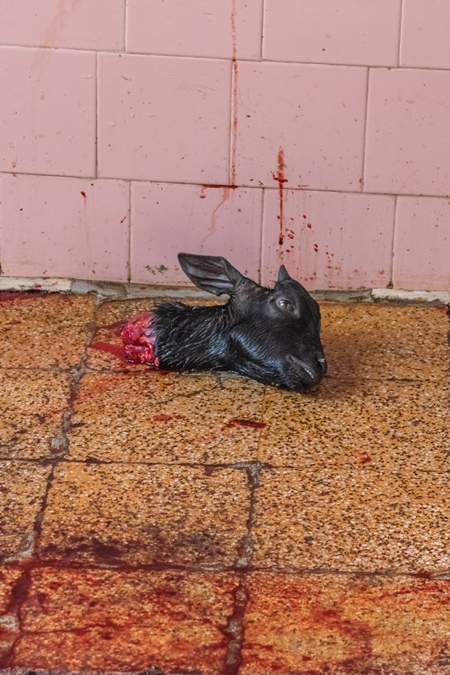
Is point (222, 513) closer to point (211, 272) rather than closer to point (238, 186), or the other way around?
point (211, 272)

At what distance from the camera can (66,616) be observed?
2521mm

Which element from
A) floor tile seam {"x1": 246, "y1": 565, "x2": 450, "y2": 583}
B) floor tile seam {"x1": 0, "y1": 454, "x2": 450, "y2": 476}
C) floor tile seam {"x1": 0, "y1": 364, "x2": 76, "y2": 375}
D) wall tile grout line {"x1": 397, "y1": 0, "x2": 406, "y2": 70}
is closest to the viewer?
floor tile seam {"x1": 246, "y1": 565, "x2": 450, "y2": 583}

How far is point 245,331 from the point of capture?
3.71 m

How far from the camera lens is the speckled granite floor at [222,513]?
96.4 inches

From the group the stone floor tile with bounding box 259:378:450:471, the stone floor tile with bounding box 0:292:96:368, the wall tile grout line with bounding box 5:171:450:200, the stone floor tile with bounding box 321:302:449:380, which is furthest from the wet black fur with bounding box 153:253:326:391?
the wall tile grout line with bounding box 5:171:450:200

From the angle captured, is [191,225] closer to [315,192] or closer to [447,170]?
[315,192]

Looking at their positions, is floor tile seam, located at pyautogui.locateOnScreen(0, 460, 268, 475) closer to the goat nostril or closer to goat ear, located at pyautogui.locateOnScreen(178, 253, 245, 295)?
the goat nostril

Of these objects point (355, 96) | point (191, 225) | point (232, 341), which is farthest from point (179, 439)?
point (355, 96)

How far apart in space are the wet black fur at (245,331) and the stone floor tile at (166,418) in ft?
0.26

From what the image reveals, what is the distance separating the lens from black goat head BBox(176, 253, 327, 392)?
11.8 feet

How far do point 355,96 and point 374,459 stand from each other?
1.72m

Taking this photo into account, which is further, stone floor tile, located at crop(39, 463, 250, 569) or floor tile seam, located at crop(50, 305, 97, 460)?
floor tile seam, located at crop(50, 305, 97, 460)

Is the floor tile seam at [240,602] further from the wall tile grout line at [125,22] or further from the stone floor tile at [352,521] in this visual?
the wall tile grout line at [125,22]

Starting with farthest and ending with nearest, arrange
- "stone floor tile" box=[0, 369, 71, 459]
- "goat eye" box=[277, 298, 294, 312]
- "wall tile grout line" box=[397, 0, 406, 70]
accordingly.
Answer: "wall tile grout line" box=[397, 0, 406, 70]
"goat eye" box=[277, 298, 294, 312]
"stone floor tile" box=[0, 369, 71, 459]
